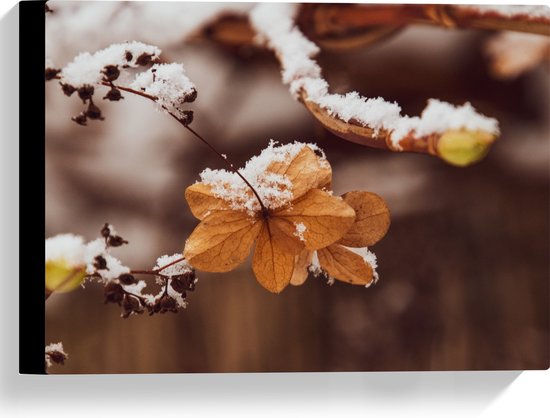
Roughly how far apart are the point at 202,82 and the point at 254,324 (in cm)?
49

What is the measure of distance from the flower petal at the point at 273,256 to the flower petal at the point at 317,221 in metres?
0.02

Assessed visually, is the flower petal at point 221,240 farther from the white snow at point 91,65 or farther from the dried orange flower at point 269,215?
the white snow at point 91,65

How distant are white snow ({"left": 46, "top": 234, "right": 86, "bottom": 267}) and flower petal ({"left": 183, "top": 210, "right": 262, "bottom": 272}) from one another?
0.21 meters

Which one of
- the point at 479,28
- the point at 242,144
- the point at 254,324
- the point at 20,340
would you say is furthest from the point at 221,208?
the point at 479,28

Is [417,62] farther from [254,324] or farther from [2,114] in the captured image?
[2,114]

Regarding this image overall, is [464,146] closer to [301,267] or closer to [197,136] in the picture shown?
[301,267]

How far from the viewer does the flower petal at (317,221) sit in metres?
1.18

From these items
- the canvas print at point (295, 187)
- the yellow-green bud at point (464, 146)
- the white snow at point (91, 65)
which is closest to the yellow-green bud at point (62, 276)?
the canvas print at point (295, 187)

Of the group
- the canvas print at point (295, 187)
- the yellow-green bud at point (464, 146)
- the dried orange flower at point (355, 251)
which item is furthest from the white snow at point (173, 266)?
the yellow-green bud at point (464, 146)

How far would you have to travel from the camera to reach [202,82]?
1.20 m

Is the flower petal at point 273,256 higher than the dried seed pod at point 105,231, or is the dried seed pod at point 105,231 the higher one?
the dried seed pod at point 105,231

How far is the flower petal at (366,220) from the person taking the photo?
1198 mm

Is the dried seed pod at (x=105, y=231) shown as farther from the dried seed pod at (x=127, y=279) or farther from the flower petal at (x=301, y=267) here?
the flower petal at (x=301, y=267)

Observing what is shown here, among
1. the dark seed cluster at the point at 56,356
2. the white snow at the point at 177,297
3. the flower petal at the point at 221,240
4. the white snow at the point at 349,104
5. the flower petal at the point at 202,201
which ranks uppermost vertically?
the white snow at the point at 349,104
